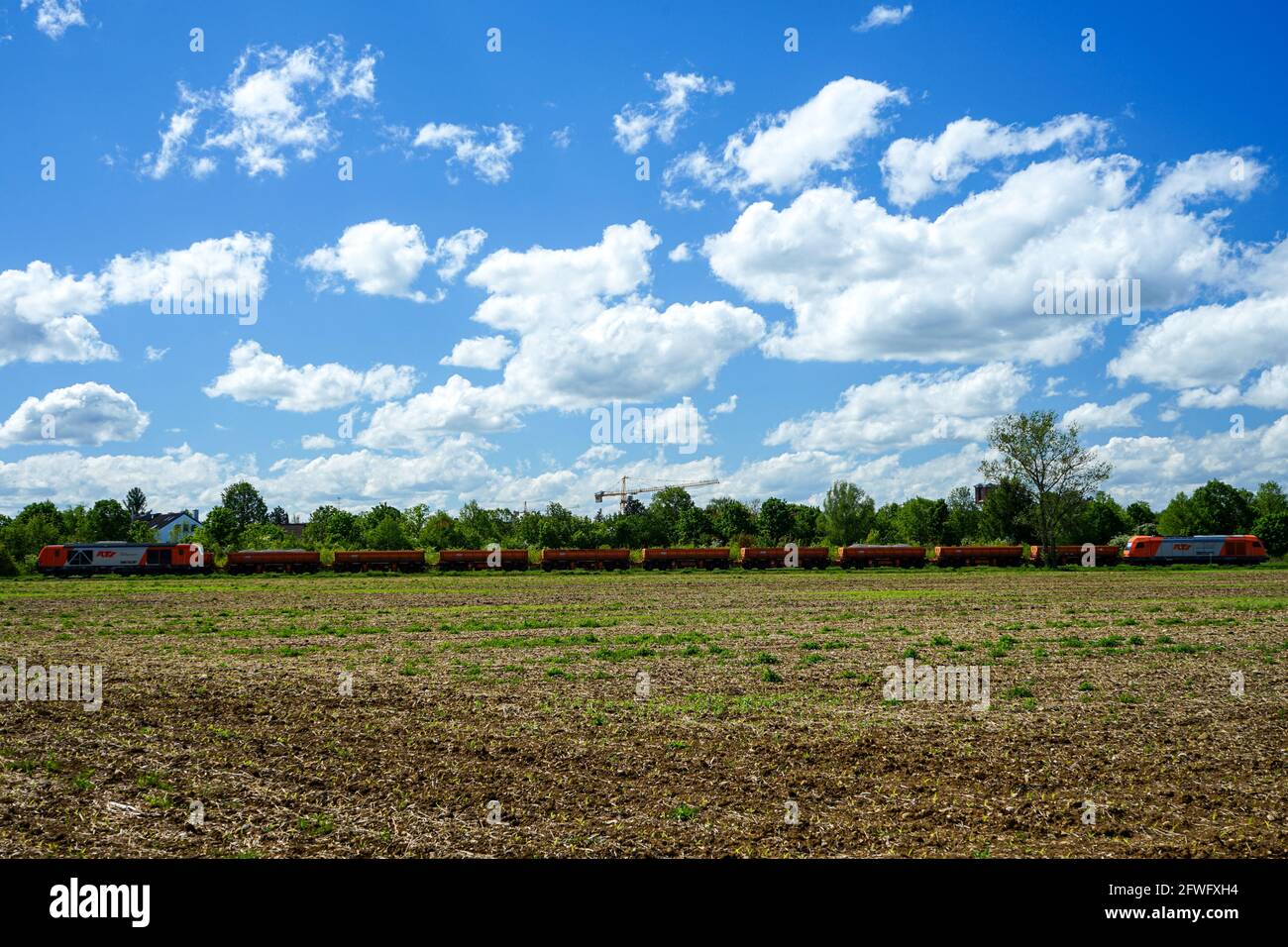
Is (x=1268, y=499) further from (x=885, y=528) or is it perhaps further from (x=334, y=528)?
(x=334, y=528)

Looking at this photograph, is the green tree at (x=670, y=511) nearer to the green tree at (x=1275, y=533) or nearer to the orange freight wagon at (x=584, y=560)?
the orange freight wagon at (x=584, y=560)

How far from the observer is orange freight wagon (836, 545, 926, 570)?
76.5 meters

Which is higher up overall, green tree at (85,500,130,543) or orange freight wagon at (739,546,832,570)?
green tree at (85,500,130,543)

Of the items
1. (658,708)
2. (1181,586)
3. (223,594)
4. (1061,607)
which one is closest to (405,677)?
(658,708)

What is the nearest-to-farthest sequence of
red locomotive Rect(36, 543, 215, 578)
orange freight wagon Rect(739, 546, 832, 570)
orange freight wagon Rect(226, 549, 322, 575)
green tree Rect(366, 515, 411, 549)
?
1. red locomotive Rect(36, 543, 215, 578)
2. orange freight wagon Rect(226, 549, 322, 575)
3. orange freight wagon Rect(739, 546, 832, 570)
4. green tree Rect(366, 515, 411, 549)

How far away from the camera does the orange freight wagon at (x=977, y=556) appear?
77.9 meters

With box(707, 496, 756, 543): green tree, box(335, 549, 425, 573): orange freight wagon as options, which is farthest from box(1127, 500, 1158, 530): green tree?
box(335, 549, 425, 573): orange freight wagon

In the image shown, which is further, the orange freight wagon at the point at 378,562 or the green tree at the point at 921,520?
the green tree at the point at 921,520

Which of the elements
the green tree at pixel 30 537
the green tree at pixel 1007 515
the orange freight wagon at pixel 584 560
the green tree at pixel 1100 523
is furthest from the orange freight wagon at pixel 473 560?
the green tree at pixel 1100 523

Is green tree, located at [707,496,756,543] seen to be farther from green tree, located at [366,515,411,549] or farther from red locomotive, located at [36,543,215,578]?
red locomotive, located at [36,543,215,578]

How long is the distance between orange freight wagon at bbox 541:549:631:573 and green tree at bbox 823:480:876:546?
→ 59.3 meters

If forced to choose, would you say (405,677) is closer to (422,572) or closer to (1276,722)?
(1276,722)

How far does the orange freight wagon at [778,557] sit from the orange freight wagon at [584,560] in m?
10.1

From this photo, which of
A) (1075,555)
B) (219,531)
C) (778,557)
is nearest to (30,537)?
(219,531)
